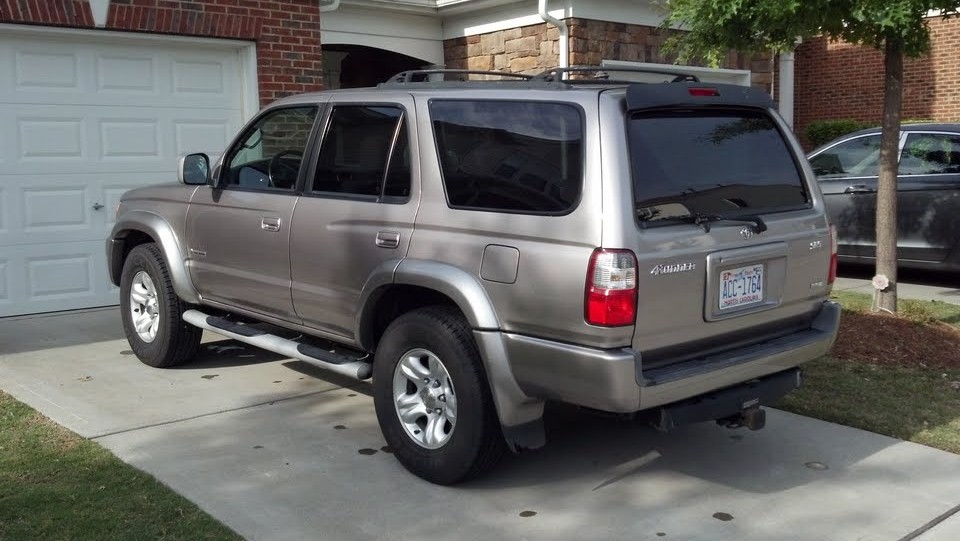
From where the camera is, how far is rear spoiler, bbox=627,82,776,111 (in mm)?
4254

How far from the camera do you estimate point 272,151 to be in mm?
5961

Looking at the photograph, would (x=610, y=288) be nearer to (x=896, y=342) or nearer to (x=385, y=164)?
(x=385, y=164)

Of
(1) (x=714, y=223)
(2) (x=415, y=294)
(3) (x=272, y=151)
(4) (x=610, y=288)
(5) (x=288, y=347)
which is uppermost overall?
(3) (x=272, y=151)

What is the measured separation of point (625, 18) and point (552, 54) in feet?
3.48

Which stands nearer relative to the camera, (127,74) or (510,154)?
(510,154)

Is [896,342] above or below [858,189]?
below

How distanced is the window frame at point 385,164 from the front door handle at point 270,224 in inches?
8.9

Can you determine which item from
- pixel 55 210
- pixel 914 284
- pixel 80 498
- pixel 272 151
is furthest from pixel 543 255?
pixel 914 284

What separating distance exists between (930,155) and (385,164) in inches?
272

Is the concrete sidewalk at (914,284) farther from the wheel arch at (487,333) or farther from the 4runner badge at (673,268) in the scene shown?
the wheel arch at (487,333)

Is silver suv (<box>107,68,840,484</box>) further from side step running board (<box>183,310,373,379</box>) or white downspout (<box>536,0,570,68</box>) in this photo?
white downspout (<box>536,0,570,68</box>)

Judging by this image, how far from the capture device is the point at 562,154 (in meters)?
4.26

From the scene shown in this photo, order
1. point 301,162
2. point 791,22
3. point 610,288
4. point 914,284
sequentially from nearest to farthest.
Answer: point 610,288, point 301,162, point 791,22, point 914,284

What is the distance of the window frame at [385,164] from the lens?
4.91 metres
